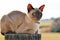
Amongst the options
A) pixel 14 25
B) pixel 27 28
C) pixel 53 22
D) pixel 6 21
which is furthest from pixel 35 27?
pixel 53 22

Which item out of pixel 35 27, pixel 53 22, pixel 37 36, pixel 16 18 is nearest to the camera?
pixel 37 36

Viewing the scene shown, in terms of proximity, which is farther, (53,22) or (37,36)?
(53,22)

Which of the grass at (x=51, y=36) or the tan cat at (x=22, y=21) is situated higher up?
the tan cat at (x=22, y=21)

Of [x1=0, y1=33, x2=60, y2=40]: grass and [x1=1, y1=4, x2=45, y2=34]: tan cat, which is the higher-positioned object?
[x1=1, y1=4, x2=45, y2=34]: tan cat

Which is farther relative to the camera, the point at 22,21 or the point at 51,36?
the point at 51,36

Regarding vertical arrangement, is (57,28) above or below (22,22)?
below

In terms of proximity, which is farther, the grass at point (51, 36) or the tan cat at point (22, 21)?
the grass at point (51, 36)

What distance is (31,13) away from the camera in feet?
6.15

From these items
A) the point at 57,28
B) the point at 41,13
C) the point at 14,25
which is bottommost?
the point at 57,28

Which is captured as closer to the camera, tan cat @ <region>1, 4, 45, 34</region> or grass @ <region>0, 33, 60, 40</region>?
tan cat @ <region>1, 4, 45, 34</region>

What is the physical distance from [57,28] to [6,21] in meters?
1.51

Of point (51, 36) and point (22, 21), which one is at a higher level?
point (22, 21)

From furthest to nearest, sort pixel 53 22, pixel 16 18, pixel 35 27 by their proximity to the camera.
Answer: pixel 53 22 < pixel 16 18 < pixel 35 27

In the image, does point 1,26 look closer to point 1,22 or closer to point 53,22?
point 1,22
